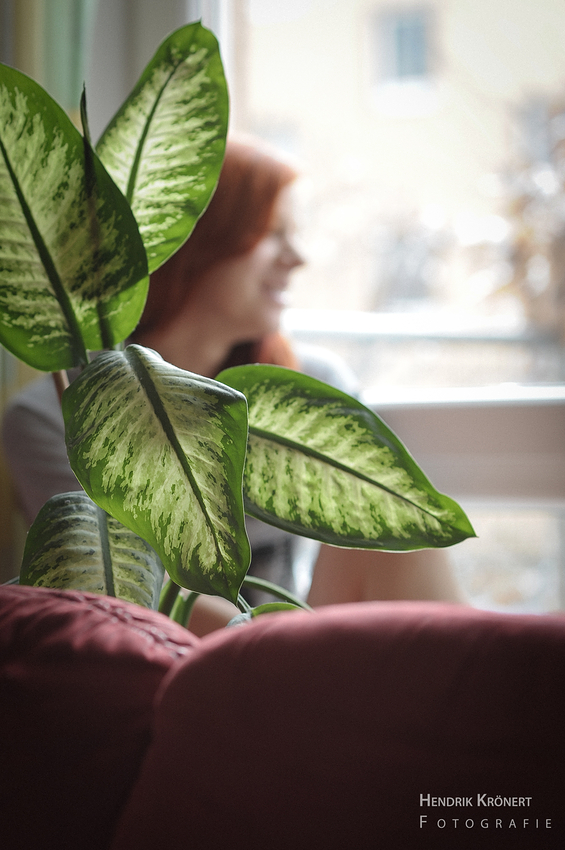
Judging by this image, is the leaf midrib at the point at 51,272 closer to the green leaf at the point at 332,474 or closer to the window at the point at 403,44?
the green leaf at the point at 332,474

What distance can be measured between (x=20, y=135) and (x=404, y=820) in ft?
1.33

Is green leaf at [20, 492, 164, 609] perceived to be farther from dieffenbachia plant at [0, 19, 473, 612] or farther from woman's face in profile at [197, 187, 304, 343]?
woman's face in profile at [197, 187, 304, 343]

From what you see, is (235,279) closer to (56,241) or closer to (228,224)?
(228,224)

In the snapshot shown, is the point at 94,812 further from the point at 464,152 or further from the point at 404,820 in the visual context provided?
the point at 464,152

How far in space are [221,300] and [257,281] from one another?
0.07m

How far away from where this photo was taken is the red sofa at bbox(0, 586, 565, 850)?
26cm

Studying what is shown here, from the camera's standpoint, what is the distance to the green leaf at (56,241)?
417 millimetres

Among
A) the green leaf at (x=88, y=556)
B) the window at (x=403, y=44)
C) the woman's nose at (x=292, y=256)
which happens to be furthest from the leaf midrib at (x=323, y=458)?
the window at (x=403, y=44)

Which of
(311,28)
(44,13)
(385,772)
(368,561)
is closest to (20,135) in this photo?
(385,772)

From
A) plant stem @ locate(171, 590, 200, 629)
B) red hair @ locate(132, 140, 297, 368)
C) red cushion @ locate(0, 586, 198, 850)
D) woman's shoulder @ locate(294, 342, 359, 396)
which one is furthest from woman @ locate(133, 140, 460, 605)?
red cushion @ locate(0, 586, 198, 850)

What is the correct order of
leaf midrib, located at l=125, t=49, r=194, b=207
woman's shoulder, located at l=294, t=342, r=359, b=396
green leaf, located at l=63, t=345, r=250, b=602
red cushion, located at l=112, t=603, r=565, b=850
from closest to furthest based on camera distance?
red cushion, located at l=112, t=603, r=565, b=850
green leaf, located at l=63, t=345, r=250, b=602
leaf midrib, located at l=125, t=49, r=194, b=207
woman's shoulder, located at l=294, t=342, r=359, b=396

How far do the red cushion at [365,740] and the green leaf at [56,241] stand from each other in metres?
0.26

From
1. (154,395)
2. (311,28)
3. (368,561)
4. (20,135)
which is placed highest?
(311,28)

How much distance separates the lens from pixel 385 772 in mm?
262
